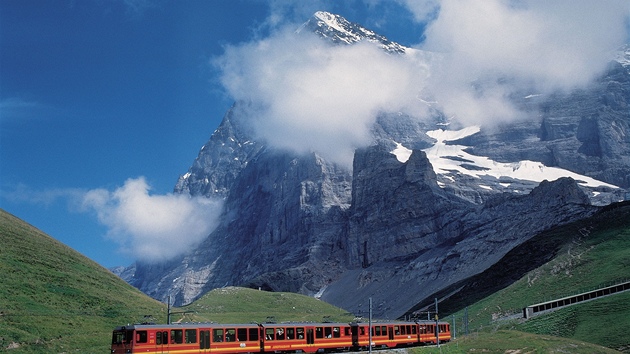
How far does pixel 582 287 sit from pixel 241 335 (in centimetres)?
9692

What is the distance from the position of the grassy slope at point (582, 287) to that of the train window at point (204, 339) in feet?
202

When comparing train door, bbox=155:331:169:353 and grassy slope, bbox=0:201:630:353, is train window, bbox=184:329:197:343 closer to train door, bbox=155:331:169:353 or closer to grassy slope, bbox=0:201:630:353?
train door, bbox=155:331:169:353

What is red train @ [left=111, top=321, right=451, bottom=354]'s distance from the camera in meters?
54.8

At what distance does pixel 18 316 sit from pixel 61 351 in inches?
389

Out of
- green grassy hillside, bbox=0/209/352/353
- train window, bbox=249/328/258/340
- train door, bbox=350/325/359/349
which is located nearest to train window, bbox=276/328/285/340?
train window, bbox=249/328/258/340

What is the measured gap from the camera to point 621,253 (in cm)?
14375

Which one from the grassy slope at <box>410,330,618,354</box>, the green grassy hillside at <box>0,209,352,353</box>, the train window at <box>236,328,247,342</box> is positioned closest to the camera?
the train window at <box>236,328,247,342</box>

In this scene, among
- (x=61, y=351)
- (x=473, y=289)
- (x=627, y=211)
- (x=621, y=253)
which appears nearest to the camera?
(x=61, y=351)

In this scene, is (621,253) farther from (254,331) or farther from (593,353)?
(254,331)

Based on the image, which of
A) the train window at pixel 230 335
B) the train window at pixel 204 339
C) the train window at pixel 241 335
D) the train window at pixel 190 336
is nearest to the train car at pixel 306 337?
the train window at pixel 241 335

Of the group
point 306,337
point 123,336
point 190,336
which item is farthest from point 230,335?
point 123,336

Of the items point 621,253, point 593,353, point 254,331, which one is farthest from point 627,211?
point 254,331

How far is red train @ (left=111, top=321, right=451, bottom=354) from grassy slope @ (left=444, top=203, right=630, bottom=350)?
34.1m

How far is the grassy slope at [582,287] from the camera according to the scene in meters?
102
